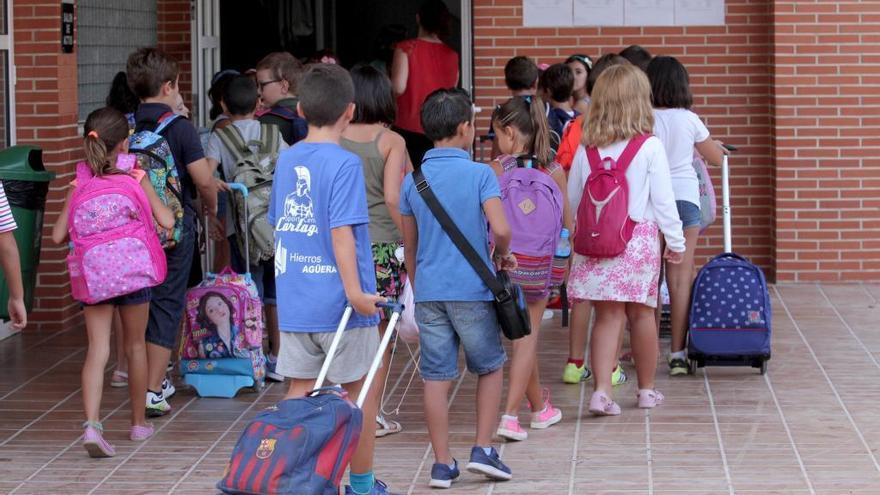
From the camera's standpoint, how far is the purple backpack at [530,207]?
22.1ft

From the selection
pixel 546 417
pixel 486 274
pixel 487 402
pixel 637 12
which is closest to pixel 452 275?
pixel 486 274

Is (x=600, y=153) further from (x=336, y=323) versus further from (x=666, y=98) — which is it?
(x=336, y=323)

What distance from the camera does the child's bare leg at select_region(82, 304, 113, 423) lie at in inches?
264

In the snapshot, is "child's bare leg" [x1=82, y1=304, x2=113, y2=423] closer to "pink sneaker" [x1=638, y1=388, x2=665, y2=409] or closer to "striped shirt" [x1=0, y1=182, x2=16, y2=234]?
"striped shirt" [x1=0, y1=182, x2=16, y2=234]

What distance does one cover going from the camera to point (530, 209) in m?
6.74

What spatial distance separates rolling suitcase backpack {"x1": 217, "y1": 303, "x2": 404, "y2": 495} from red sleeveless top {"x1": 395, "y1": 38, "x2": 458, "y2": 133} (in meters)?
5.62

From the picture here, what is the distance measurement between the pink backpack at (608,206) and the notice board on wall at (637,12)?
4.16 metres

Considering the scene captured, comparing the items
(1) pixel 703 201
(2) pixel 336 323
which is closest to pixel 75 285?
(2) pixel 336 323

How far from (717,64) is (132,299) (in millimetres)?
5794

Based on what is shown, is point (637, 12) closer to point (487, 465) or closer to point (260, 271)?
point (260, 271)

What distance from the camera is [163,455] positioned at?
22.3ft

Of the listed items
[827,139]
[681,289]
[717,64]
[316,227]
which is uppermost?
[717,64]

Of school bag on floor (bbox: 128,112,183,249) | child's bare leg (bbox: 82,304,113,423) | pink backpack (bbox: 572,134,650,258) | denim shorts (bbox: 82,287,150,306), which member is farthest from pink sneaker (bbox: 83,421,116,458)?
pink backpack (bbox: 572,134,650,258)

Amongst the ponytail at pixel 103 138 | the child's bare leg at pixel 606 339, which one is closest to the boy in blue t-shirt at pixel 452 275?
the child's bare leg at pixel 606 339
